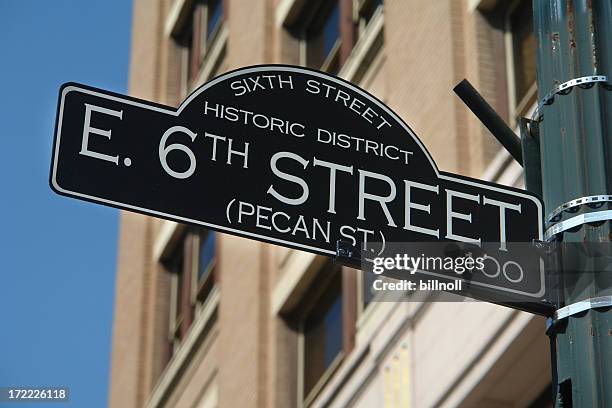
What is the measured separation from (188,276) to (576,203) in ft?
55.9

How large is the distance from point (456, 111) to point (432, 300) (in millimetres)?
1851

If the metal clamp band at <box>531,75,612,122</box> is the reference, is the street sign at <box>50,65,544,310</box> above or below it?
below

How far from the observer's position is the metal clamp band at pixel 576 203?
4281 millimetres

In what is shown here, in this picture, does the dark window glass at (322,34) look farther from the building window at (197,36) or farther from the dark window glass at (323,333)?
the building window at (197,36)

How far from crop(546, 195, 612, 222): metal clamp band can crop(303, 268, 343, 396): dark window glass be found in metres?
11.1

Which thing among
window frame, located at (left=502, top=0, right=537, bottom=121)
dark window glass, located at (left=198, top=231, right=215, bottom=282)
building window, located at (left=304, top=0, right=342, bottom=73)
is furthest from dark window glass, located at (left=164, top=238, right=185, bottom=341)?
window frame, located at (left=502, top=0, right=537, bottom=121)

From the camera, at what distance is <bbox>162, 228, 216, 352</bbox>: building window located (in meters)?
20.3

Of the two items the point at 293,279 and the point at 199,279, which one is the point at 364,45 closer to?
the point at 293,279

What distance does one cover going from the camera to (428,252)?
14.7 feet

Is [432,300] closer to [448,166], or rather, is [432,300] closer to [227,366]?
[448,166]

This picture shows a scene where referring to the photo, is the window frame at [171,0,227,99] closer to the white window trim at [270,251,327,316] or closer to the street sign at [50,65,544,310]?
the white window trim at [270,251,327,316]

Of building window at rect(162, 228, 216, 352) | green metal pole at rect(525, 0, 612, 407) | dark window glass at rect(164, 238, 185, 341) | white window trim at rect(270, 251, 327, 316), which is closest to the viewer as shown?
green metal pole at rect(525, 0, 612, 407)

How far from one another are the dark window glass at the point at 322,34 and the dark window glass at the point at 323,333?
325cm
